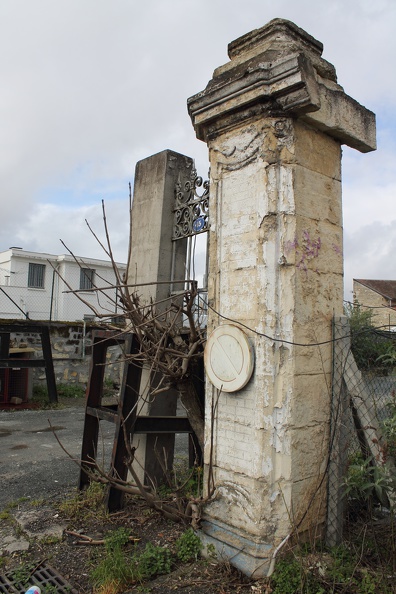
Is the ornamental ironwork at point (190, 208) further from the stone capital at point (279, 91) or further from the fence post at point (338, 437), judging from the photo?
the fence post at point (338, 437)

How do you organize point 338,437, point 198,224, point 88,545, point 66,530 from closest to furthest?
1. point 338,437
2. point 88,545
3. point 66,530
4. point 198,224

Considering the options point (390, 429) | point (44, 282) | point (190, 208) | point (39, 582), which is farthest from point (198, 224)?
point (44, 282)

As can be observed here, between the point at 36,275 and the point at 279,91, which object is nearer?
the point at 279,91

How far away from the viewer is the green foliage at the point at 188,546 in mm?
3231

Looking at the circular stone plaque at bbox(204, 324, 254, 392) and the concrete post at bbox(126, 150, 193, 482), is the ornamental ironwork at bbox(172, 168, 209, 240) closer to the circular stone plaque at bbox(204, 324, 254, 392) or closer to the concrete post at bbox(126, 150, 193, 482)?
the concrete post at bbox(126, 150, 193, 482)

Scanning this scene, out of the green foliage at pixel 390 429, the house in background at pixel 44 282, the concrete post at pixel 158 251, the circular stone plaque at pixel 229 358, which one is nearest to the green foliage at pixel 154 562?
the circular stone plaque at pixel 229 358

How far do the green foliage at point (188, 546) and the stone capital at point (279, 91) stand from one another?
2816 mm

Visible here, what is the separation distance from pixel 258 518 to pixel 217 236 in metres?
1.83

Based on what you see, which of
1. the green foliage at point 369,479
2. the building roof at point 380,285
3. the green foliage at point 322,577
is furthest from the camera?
the building roof at point 380,285

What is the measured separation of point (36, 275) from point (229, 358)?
25.2 metres

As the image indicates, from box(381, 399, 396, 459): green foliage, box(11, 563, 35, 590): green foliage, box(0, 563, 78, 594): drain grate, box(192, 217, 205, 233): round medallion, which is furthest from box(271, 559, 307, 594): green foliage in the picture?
box(192, 217, 205, 233): round medallion

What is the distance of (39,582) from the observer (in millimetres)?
3088

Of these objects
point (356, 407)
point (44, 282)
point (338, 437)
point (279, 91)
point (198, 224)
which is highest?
point (44, 282)

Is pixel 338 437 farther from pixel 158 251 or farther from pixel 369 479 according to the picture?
pixel 158 251
